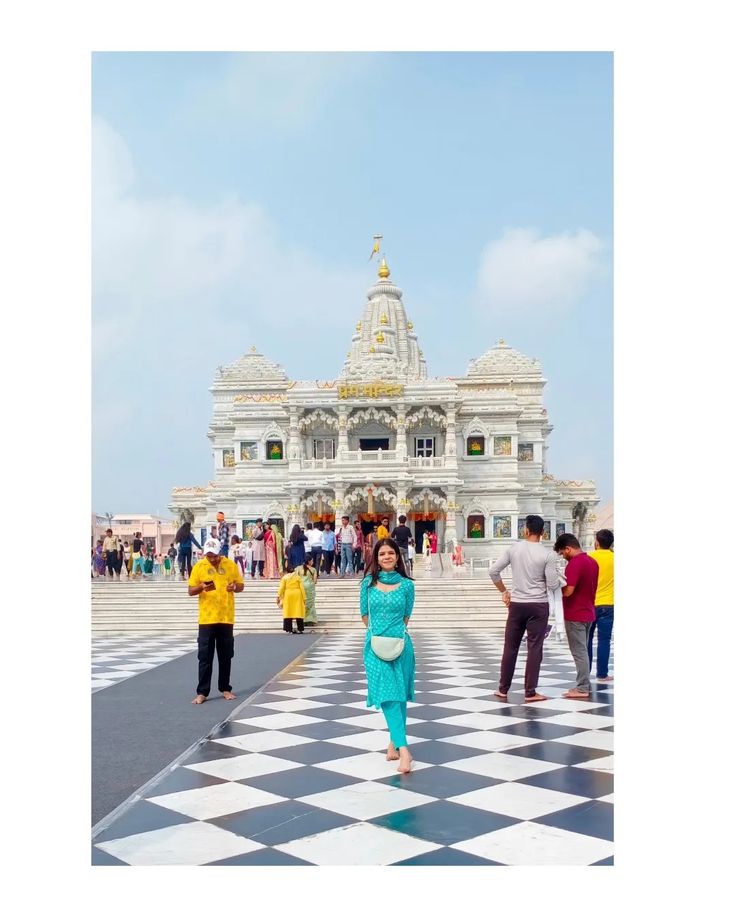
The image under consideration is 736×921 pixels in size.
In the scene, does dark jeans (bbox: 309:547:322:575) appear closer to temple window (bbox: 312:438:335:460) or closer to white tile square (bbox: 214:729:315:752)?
white tile square (bbox: 214:729:315:752)

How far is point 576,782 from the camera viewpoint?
479cm

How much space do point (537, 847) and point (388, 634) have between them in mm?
1760

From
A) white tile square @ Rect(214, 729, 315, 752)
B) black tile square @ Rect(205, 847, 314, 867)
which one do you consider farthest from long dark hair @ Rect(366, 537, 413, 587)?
black tile square @ Rect(205, 847, 314, 867)

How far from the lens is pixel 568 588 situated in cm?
771

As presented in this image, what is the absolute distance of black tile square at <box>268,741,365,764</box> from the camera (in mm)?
5383

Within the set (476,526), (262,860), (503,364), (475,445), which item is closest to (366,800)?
(262,860)

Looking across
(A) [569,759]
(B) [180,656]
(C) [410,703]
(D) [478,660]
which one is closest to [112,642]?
(B) [180,656]

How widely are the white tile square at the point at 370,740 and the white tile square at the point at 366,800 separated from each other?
928mm

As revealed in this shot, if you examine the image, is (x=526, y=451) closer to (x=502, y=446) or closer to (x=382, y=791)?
(x=502, y=446)

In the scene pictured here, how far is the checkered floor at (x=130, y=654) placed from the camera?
9469 millimetres

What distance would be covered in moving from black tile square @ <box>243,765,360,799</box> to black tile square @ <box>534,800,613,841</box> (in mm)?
1206

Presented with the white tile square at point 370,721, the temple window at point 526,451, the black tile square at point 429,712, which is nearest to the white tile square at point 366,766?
the white tile square at point 370,721

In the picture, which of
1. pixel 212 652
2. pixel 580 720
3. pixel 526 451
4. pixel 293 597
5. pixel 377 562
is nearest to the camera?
pixel 377 562
